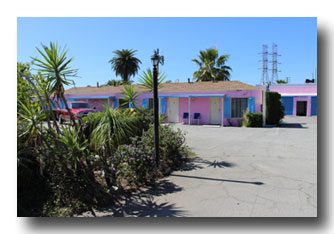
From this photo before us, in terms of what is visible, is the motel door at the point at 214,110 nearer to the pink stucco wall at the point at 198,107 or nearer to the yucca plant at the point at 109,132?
the pink stucco wall at the point at 198,107

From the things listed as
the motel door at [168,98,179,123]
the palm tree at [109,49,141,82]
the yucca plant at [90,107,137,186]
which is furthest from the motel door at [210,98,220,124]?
the palm tree at [109,49,141,82]

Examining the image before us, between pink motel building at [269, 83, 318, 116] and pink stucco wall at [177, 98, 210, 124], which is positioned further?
pink motel building at [269, 83, 318, 116]

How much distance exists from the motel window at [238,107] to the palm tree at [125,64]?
2417cm

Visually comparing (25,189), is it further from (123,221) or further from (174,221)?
(174,221)

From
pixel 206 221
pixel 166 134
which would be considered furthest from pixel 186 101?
pixel 206 221

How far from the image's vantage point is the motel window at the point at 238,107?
17.7 m

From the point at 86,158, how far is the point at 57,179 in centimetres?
55

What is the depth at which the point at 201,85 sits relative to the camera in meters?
20.7

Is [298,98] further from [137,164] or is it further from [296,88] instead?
[137,164]

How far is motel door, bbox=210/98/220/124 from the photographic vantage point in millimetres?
18859

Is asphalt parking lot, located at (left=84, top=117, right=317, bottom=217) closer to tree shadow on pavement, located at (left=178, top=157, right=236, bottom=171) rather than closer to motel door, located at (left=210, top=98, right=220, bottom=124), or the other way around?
tree shadow on pavement, located at (left=178, top=157, right=236, bottom=171)

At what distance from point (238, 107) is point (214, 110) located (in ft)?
6.33

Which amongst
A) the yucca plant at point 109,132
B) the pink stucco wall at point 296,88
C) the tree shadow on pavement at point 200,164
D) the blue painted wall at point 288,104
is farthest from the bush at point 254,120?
the pink stucco wall at point 296,88

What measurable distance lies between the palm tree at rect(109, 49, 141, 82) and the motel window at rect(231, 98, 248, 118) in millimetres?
24165
